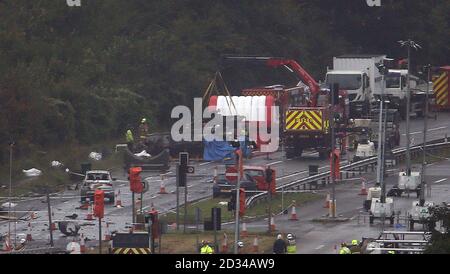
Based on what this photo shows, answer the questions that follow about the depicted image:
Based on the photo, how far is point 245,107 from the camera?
60.4 meters

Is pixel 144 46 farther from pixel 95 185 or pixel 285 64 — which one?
pixel 95 185

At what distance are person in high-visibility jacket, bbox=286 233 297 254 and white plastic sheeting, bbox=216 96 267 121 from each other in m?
20.8

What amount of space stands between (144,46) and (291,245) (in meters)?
33.0

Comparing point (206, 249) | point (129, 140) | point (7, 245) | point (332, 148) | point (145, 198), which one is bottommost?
point (7, 245)

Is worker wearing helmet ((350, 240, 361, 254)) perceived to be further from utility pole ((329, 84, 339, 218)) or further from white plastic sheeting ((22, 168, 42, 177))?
white plastic sheeting ((22, 168, 42, 177))

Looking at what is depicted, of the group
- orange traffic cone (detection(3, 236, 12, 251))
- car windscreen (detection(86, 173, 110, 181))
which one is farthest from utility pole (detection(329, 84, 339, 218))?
orange traffic cone (detection(3, 236, 12, 251))

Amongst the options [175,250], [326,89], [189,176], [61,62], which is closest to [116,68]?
[61,62]

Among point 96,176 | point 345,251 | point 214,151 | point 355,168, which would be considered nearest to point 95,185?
point 96,176

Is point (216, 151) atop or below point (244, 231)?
atop

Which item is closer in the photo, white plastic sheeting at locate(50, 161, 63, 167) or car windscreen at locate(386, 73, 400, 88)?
white plastic sheeting at locate(50, 161, 63, 167)

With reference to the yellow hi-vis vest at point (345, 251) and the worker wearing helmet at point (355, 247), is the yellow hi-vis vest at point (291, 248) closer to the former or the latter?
the worker wearing helmet at point (355, 247)

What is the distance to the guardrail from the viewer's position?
47.7 metres

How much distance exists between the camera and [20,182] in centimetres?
5081
